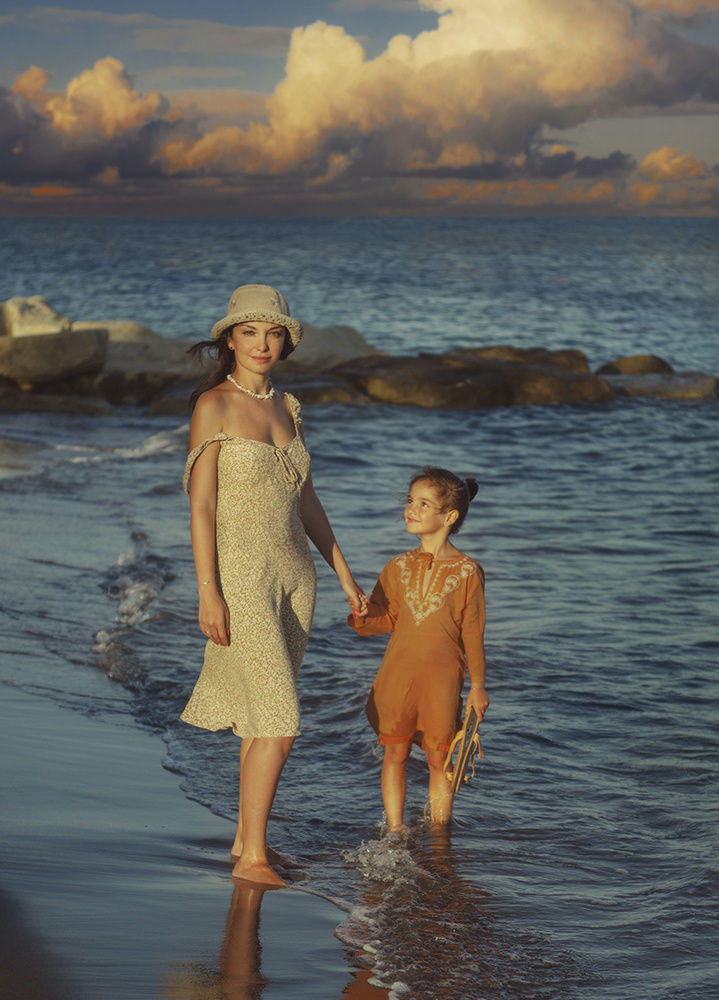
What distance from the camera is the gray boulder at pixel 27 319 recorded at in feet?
67.2

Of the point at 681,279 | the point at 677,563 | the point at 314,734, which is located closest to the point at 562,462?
the point at 677,563

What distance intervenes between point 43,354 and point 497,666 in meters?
14.2

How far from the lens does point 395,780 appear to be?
4.49m

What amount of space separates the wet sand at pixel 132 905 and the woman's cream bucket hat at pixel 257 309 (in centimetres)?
179

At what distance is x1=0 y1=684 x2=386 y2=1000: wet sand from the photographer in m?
3.05

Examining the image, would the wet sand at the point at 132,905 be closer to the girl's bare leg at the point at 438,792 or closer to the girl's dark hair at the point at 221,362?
the girl's bare leg at the point at 438,792

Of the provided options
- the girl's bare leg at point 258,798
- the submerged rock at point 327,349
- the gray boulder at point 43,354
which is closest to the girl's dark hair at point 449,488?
the girl's bare leg at point 258,798

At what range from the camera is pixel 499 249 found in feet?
306

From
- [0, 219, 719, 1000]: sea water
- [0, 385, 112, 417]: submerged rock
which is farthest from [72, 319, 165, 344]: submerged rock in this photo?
[0, 219, 719, 1000]: sea water

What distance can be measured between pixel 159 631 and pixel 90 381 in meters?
13.2

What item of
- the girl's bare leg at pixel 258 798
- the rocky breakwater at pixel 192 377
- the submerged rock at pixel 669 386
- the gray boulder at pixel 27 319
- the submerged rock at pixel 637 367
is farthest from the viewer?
the submerged rock at pixel 637 367

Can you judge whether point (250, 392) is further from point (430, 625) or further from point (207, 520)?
point (430, 625)

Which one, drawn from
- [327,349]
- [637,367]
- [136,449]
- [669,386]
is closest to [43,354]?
[136,449]

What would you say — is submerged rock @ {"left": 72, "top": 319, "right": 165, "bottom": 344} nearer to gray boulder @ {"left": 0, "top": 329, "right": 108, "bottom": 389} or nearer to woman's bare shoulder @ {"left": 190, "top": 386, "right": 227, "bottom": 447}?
gray boulder @ {"left": 0, "top": 329, "right": 108, "bottom": 389}
